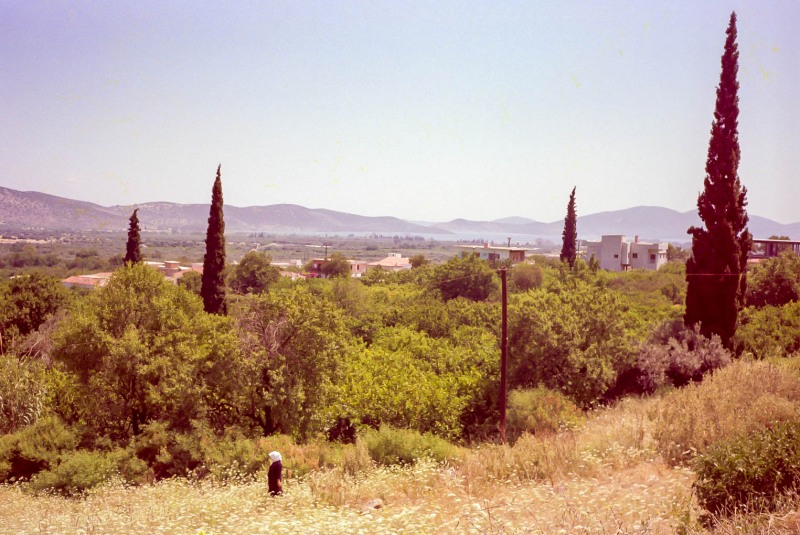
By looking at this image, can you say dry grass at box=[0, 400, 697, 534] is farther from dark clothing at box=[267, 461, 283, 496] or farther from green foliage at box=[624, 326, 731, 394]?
green foliage at box=[624, 326, 731, 394]

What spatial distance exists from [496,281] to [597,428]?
35.7m

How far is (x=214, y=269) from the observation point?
32.9m

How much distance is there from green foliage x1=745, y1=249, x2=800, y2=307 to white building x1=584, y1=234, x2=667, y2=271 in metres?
69.1

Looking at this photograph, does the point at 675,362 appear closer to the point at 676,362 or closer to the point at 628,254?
the point at 676,362

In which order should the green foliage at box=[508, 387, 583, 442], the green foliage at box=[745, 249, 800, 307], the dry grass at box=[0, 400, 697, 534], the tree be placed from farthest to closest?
1. the tree
2. the green foliage at box=[745, 249, 800, 307]
3. the green foliage at box=[508, 387, 583, 442]
4. the dry grass at box=[0, 400, 697, 534]

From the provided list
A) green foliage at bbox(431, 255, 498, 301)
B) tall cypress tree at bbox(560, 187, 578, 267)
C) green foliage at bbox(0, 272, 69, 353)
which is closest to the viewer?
green foliage at bbox(0, 272, 69, 353)

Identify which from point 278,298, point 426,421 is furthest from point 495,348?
point 278,298

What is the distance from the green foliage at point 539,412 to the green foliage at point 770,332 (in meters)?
8.48

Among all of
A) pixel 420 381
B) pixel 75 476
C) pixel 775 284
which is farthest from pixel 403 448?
pixel 775 284

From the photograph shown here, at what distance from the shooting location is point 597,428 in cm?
1418

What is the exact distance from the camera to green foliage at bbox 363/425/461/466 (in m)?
14.3

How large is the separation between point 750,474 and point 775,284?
3278cm

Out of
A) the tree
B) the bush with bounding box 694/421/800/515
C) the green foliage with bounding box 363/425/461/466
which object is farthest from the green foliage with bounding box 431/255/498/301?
the bush with bounding box 694/421/800/515

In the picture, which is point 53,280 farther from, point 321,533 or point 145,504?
point 321,533
